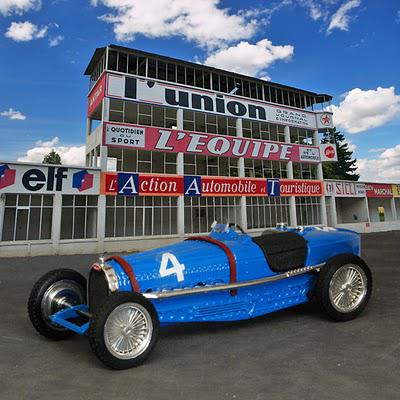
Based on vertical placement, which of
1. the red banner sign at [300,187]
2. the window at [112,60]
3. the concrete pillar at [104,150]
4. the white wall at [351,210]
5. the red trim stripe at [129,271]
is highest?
the window at [112,60]

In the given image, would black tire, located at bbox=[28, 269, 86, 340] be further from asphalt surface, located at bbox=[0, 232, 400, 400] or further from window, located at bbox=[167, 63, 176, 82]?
window, located at bbox=[167, 63, 176, 82]

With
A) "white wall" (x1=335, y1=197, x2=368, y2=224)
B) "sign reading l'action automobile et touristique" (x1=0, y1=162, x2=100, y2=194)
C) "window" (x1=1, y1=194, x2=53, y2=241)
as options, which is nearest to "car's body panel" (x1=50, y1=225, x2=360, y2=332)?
"sign reading l'action automobile et touristique" (x1=0, y1=162, x2=100, y2=194)

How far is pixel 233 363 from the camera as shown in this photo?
2797 millimetres

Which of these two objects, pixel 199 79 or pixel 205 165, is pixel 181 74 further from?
pixel 205 165

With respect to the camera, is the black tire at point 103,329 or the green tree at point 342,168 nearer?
the black tire at point 103,329

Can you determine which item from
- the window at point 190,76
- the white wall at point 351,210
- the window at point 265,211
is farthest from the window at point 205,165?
the white wall at point 351,210

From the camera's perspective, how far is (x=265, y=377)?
2.51m

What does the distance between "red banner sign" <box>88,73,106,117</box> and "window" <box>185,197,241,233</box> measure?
867cm

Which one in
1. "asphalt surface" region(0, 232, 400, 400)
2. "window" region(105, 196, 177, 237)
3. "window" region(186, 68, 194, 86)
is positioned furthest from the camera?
"window" region(186, 68, 194, 86)

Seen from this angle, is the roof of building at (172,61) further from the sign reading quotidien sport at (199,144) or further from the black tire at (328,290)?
the black tire at (328,290)


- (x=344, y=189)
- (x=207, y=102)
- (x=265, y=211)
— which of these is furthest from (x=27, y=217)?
(x=344, y=189)

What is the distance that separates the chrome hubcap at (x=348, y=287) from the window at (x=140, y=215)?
47.8 ft

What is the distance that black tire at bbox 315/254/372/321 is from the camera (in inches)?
150

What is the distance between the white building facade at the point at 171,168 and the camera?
15227 mm
